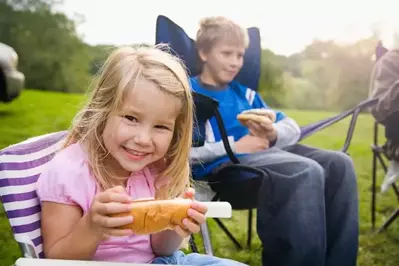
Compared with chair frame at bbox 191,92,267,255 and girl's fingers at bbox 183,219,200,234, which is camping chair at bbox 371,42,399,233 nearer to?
chair frame at bbox 191,92,267,255

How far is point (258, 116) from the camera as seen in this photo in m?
2.38

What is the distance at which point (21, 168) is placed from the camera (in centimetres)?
182

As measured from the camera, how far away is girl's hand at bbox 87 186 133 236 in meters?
1.53

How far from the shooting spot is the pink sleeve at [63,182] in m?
1.71

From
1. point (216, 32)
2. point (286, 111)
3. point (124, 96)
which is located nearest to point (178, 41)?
point (216, 32)

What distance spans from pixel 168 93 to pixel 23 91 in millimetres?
934

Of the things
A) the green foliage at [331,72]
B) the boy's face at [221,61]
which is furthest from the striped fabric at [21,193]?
the green foliage at [331,72]

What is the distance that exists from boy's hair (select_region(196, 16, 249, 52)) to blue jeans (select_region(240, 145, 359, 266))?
44cm

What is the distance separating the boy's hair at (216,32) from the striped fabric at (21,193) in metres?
0.82

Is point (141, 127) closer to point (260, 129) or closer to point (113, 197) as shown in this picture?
point (113, 197)

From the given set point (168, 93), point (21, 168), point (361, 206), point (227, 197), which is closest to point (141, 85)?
point (168, 93)

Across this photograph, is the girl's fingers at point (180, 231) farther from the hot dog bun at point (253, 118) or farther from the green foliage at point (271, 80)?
the green foliage at point (271, 80)

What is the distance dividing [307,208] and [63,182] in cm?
93

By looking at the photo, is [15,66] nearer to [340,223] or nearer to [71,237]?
[71,237]
